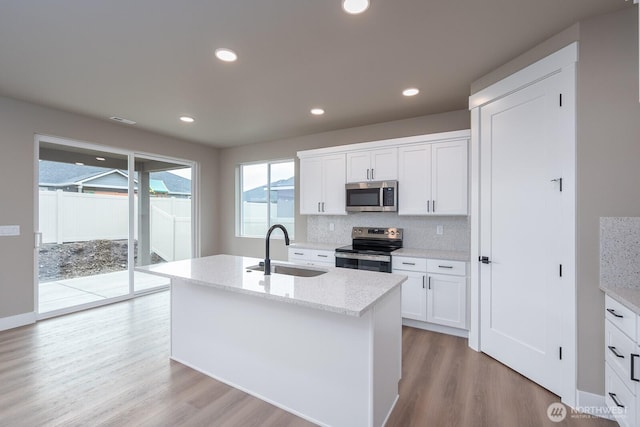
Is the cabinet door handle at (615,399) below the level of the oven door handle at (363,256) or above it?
below

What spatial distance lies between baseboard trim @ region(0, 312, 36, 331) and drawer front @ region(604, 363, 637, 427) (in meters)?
5.58

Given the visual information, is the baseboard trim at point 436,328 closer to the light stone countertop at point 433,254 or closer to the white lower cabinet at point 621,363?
the light stone countertop at point 433,254

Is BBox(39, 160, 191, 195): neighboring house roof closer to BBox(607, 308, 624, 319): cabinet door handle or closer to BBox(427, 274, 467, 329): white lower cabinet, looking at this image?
BBox(427, 274, 467, 329): white lower cabinet

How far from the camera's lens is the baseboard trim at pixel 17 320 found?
3.36m

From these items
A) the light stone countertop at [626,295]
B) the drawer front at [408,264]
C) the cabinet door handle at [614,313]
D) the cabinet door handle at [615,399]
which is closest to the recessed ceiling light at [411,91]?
the drawer front at [408,264]

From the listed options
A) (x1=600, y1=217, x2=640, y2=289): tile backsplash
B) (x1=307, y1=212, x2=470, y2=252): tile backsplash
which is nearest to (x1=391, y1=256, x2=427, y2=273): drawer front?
(x1=307, y1=212, x2=470, y2=252): tile backsplash

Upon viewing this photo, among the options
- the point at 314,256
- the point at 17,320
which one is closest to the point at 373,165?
the point at 314,256

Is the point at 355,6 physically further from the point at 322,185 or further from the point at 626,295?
the point at 322,185

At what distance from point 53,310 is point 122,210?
1550mm

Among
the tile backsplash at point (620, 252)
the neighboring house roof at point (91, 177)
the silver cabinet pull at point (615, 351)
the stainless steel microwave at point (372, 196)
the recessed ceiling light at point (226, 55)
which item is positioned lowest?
the silver cabinet pull at point (615, 351)

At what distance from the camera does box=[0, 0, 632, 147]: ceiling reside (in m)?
1.87

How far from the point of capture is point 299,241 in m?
5.00

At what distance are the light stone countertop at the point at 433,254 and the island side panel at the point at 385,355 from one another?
1.35 metres

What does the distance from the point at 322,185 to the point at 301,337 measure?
9.08ft
